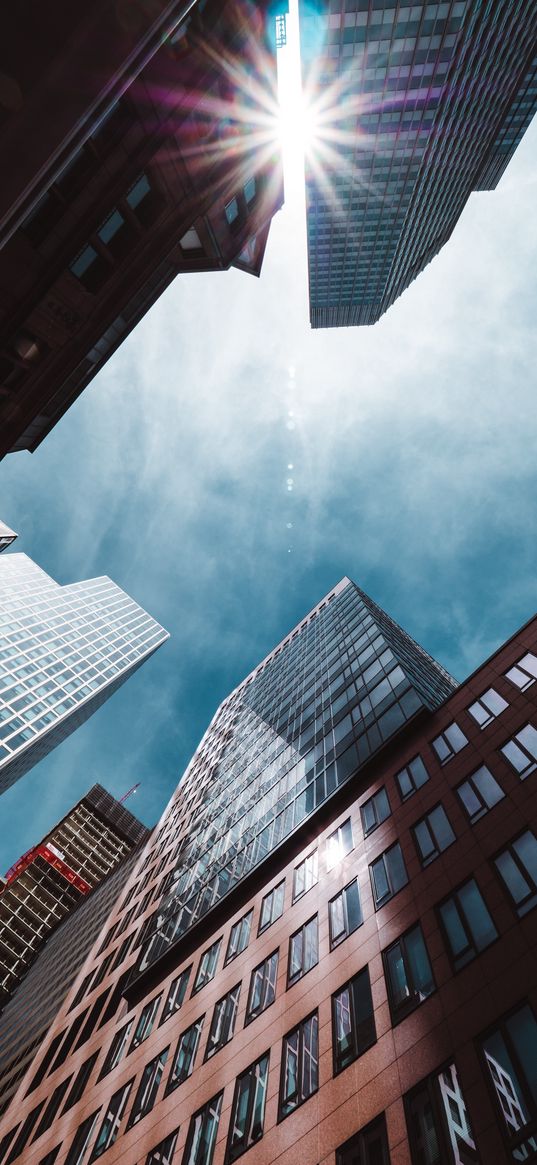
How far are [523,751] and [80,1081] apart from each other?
30.4 m

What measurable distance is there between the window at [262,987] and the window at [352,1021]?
449 cm

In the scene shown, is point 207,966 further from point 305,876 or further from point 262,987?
point 305,876

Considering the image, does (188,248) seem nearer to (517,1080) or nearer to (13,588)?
(517,1080)

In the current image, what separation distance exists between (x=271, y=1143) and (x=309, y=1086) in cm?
178

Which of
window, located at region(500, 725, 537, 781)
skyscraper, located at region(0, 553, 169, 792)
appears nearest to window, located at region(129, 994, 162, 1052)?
window, located at region(500, 725, 537, 781)

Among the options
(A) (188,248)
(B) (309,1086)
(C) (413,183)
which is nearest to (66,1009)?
(B) (309,1086)

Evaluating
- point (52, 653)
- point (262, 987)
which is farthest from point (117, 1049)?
point (52, 653)

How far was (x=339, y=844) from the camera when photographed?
26.8 m

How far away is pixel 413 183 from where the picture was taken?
77.9 meters

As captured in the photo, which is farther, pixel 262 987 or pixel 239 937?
→ pixel 239 937

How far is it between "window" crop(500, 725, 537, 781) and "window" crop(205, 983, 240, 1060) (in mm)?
15759

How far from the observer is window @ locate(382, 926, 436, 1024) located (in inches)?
641

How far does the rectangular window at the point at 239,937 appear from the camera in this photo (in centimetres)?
2694

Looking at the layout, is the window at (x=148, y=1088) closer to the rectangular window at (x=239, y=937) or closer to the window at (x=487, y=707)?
the rectangular window at (x=239, y=937)
